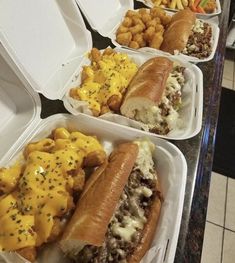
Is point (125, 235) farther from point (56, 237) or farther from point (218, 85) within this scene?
point (218, 85)

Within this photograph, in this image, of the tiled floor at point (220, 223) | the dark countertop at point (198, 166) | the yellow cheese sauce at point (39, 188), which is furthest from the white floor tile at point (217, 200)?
the yellow cheese sauce at point (39, 188)

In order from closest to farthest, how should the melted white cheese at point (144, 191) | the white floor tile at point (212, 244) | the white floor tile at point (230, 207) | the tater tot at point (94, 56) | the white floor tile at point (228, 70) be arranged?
the melted white cheese at point (144, 191), the tater tot at point (94, 56), the white floor tile at point (212, 244), the white floor tile at point (230, 207), the white floor tile at point (228, 70)

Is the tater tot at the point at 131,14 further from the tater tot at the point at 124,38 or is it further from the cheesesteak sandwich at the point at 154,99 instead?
the cheesesteak sandwich at the point at 154,99

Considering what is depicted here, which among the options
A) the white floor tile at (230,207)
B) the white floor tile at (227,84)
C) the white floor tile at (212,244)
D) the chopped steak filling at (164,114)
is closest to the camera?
the chopped steak filling at (164,114)

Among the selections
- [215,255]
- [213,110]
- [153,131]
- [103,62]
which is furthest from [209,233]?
[103,62]

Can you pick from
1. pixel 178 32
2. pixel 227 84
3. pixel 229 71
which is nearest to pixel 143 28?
pixel 178 32

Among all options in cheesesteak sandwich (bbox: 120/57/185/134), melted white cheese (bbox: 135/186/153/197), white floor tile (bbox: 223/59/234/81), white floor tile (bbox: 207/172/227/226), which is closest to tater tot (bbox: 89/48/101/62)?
cheesesteak sandwich (bbox: 120/57/185/134)

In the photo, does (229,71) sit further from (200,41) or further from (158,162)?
(158,162)
